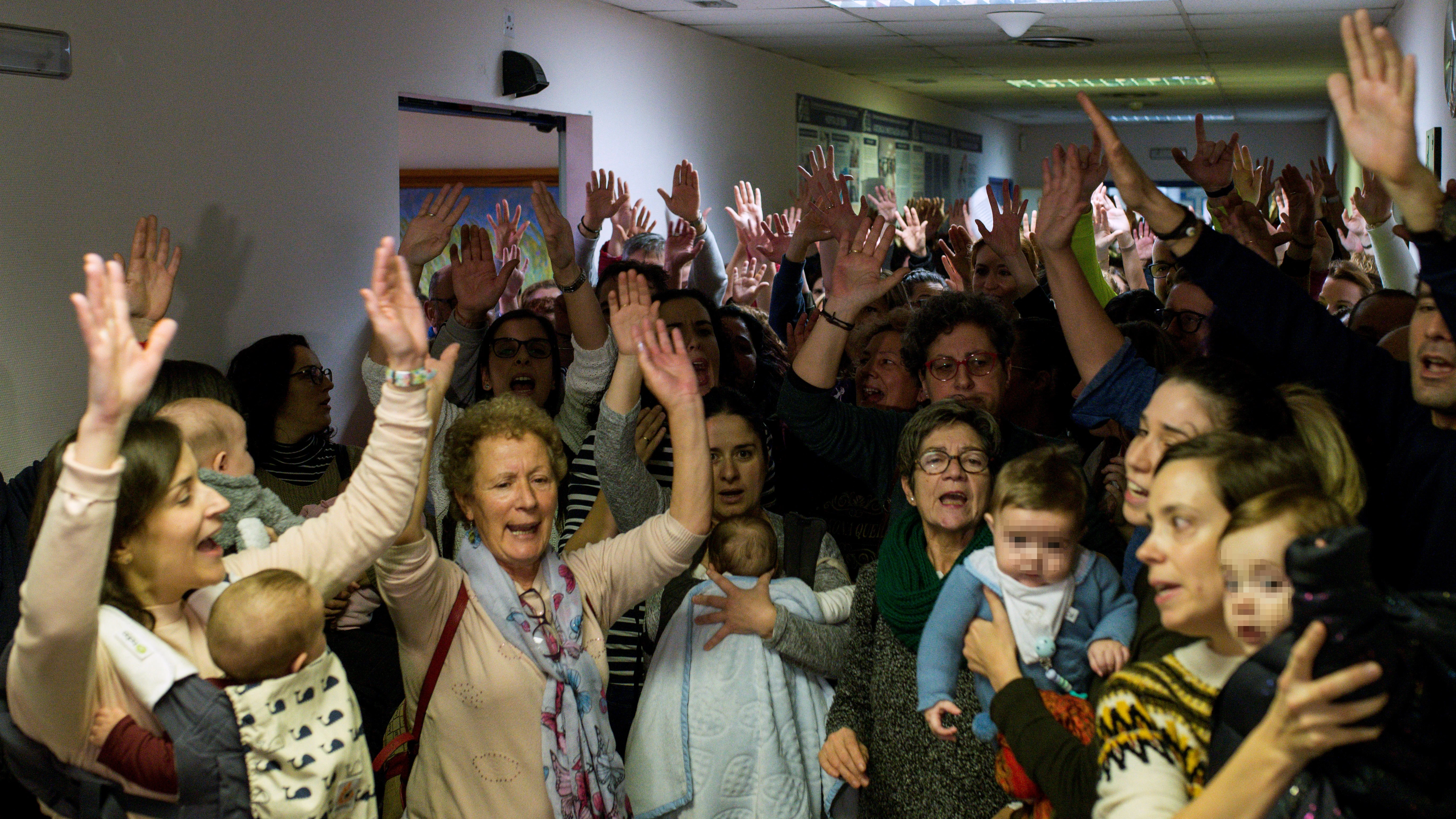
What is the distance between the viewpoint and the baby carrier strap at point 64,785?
1.63 meters

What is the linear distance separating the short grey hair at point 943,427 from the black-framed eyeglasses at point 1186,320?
141cm

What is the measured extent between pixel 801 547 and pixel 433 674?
918 millimetres

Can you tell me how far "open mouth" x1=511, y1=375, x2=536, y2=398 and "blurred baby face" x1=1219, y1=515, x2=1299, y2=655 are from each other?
253 centimetres

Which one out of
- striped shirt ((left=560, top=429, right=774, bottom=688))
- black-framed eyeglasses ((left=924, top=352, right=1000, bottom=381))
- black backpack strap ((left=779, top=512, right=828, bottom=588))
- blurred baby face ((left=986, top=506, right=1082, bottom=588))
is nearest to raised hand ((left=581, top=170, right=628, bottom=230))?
striped shirt ((left=560, top=429, right=774, bottom=688))

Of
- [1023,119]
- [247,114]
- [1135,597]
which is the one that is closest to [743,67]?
[247,114]

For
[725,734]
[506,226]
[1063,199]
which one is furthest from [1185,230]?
[506,226]

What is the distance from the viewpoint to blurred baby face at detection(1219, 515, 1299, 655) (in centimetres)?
133

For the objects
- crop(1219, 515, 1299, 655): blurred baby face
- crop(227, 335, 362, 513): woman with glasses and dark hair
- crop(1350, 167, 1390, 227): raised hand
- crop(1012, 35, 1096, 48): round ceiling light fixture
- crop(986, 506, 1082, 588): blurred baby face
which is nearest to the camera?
crop(1219, 515, 1299, 655): blurred baby face

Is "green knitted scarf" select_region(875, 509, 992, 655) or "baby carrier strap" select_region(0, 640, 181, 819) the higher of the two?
"green knitted scarf" select_region(875, 509, 992, 655)

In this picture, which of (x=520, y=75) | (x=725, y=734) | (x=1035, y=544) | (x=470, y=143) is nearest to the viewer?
(x=1035, y=544)

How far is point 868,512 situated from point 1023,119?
12.6m

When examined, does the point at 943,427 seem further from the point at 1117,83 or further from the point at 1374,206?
the point at 1117,83

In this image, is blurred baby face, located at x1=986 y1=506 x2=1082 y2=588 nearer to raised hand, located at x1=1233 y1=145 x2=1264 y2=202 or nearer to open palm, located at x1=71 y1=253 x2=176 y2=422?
open palm, located at x1=71 y1=253 x2=176 y2=422

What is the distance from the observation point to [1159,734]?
145cm
